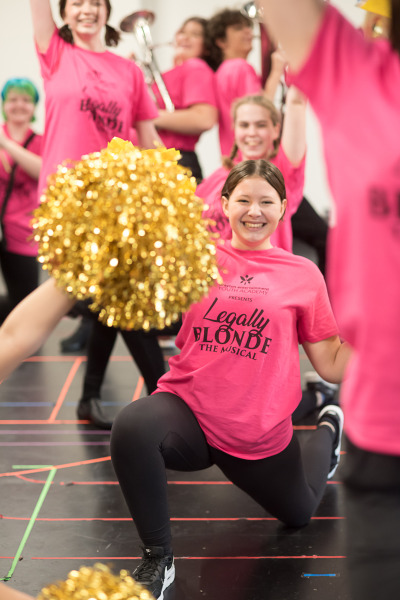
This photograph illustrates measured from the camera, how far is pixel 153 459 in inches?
87.9

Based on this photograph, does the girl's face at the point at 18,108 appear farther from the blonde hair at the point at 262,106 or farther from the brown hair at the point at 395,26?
the brown hair at the point at 395,26

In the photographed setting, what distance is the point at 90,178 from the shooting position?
158cm

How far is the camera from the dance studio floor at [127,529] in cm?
235

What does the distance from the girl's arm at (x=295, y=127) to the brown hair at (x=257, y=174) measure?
0.60 meters

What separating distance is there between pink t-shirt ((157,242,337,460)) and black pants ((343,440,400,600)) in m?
0.85

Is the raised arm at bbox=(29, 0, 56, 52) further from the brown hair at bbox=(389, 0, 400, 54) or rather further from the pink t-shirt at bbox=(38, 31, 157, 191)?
the brown hair at bbox=(389, 0, 400, 54)

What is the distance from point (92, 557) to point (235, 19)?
120 inches

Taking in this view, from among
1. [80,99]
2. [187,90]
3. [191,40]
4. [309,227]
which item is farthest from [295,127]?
[191,40]

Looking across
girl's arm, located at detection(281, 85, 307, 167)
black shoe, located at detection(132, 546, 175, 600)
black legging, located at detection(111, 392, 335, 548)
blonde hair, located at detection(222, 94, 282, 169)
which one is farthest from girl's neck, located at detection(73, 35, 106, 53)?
black shoe, located at detection(132, 546, 175, 600)

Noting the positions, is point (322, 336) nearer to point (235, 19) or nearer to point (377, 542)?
point (377, 542)

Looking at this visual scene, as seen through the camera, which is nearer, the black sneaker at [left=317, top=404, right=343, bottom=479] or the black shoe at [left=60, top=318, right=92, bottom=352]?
the black sneaker at [left=317, top=404, right=343, bottom=479]

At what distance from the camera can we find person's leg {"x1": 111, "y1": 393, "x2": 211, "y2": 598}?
7.32 ft

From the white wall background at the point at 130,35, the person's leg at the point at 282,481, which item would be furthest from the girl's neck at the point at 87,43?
the white wall background at the point at 130,35

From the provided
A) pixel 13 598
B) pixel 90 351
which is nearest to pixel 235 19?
pixel 90 351
